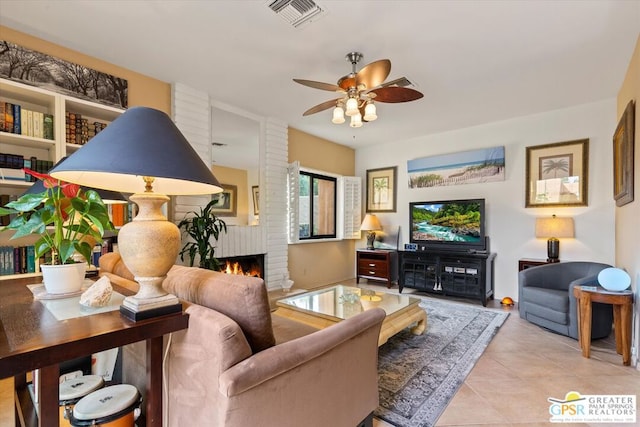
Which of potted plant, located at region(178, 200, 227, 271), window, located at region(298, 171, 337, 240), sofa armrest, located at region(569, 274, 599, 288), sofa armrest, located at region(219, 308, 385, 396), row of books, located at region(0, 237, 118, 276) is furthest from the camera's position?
window, located at region(298, 171, 337, 240)

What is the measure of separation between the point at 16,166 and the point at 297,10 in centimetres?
237

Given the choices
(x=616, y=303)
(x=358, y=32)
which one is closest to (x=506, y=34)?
(x=358, y=32)

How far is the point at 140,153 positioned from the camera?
86cm

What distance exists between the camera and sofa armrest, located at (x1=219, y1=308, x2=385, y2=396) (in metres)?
0.96

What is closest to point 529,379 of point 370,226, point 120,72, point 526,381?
point 526,381

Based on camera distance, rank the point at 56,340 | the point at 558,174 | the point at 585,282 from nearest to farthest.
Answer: the point at 56,340, the point at 585,282, the point at 558,174

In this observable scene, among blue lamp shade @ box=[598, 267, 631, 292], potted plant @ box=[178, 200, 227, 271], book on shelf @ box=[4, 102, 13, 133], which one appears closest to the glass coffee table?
potted plant @ box=[178, 200, 227, 271]

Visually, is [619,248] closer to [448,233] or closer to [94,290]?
[448,233]

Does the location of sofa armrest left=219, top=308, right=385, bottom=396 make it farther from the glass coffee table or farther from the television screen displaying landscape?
the television screen displaying landscape

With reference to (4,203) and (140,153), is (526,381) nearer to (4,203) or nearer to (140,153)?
(140,153)

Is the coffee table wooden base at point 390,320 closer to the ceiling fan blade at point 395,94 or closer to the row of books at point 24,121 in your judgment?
the ceiling fan blade at point 395,94

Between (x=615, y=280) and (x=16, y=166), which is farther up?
(x=16, y=166)

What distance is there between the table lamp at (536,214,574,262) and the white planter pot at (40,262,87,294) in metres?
4.50

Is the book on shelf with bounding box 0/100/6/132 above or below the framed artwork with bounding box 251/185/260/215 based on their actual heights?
above
